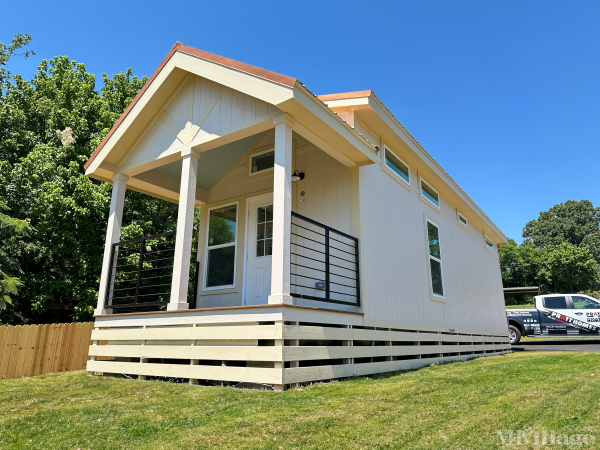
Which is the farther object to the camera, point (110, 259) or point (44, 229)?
point (44, 229)

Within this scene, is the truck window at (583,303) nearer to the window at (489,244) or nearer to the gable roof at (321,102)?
the window at (489,244)

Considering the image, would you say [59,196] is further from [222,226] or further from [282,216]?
[282,216]

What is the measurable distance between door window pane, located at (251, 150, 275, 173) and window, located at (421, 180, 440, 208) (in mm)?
3434

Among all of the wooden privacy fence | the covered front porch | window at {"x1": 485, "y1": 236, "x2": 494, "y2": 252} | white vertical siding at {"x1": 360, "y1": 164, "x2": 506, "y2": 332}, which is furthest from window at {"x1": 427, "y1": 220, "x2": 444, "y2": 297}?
the wooden privacy fence

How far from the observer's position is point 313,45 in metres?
12.7

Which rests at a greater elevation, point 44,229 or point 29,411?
point 44,229

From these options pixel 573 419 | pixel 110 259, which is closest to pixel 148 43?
pixel 110 259

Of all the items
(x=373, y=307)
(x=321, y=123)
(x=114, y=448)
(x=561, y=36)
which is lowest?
(x=114, y=448)

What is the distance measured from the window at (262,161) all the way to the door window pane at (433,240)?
370 cm

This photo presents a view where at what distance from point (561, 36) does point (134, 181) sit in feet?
50.5

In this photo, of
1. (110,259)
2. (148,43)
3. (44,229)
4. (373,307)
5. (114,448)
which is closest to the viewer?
(114,448)

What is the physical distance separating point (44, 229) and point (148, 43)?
6279 mm

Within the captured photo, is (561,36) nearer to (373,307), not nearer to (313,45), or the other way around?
(313,45)

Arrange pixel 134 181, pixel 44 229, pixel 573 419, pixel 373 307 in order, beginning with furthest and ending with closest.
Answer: pixel 44 229 → pixel 134 181 → pixel 373 307 → pixel 573 419
